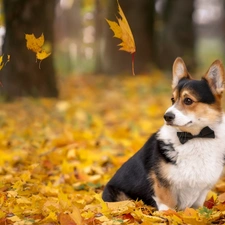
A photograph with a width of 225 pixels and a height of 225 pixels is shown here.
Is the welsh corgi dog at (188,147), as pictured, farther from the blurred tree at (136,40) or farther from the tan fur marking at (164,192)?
the blurred tree at (136,40)

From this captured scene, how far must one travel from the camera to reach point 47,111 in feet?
31.1

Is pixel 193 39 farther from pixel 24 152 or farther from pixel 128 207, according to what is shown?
pixel 128 207

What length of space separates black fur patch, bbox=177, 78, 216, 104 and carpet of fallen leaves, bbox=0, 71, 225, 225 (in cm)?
91

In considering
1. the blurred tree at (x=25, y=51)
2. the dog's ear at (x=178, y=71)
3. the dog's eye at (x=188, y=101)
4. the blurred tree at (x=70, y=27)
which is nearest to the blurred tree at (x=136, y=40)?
the blurred tree at (x=25, y=51)

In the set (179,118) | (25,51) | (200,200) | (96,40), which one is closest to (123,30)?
(179,118)

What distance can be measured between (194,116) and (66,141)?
10.2ft

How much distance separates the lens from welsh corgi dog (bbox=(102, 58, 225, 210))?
14.0 ft

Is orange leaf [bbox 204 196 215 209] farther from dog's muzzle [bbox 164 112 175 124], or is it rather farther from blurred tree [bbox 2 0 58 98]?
blurred tree [bbox 2 0 58 98]

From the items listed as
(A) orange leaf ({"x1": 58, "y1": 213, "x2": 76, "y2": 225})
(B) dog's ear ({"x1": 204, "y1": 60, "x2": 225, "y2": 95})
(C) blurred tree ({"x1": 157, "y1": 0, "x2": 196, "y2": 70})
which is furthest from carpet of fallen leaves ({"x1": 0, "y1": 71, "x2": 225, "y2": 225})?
(C) blurred tree ({"x1": 157, "y1": 0, "x2": 196, "y2": 70})

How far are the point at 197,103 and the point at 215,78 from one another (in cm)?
30

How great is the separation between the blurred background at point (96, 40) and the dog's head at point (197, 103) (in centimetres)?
176

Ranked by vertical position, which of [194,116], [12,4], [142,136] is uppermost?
[12,4]

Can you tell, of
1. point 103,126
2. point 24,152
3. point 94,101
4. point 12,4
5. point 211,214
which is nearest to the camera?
point 211,214

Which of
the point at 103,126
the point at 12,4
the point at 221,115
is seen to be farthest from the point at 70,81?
the point at 221,115
